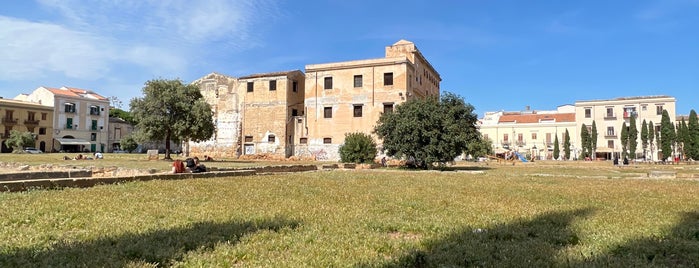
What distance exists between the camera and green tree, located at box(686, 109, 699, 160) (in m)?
58.9

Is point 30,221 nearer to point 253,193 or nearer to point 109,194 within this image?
point 109,194

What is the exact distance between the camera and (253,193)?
9.66 m

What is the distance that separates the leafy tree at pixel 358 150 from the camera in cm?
3048

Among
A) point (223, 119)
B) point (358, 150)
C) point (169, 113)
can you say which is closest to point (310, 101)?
point (223, 119)

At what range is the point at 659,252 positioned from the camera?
4609 millimetres

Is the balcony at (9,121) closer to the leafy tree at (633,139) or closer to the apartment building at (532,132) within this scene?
the apartment building at (532,132)

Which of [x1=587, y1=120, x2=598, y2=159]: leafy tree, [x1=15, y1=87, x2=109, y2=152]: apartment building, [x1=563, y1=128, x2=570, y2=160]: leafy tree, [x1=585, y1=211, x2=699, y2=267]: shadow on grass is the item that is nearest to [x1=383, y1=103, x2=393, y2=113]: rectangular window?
[x1=585, y1=211, x2=699, y2=267]: shadow on grass

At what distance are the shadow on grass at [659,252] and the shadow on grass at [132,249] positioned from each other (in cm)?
373

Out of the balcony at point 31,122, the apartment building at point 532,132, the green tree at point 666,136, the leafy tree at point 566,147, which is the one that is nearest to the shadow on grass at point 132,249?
the apartment building at point 532,132

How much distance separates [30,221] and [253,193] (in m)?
4.37

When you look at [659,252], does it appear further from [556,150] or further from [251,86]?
[556,150]

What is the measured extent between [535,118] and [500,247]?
80.6 metres

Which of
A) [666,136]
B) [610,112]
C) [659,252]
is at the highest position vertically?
[610,112]

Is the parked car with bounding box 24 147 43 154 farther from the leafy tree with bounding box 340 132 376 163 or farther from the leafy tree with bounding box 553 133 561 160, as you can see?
the leafy tree with bounding box 553 133 561 160
